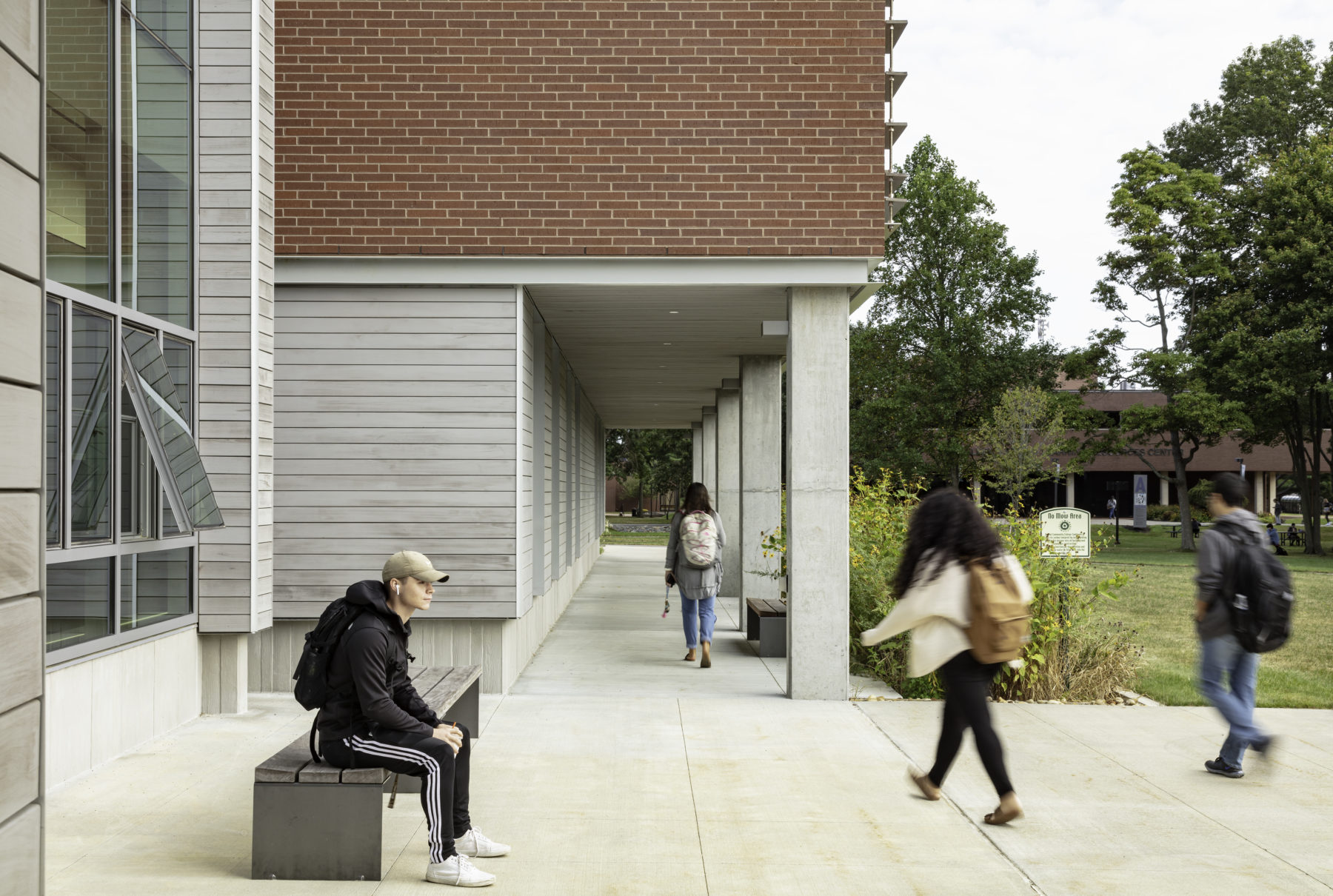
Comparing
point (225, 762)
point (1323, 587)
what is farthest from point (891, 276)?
point (225, 762)

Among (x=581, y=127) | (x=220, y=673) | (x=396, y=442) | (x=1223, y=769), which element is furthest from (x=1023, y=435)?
(x=220, y=673)

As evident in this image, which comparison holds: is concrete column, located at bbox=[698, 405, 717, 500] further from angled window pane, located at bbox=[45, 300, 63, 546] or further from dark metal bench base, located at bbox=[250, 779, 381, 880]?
dark metal bench base, located at bbox=[250, 779, 381, 880]

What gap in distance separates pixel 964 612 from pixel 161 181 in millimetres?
6386

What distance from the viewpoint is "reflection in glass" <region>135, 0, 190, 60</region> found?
25.8ft

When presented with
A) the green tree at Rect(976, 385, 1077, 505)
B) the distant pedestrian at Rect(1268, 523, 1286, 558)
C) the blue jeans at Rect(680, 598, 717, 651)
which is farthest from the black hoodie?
the green tree at Rect(976, 385, 1077, 505)

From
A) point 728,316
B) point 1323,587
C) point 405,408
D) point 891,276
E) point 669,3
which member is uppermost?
point 891,276

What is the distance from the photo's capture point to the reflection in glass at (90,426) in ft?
22.1

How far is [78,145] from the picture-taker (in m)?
6.96

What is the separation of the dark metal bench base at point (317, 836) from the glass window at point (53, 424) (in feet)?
8.81

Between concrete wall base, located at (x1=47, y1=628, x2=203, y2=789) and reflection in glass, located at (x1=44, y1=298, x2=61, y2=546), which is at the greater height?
reflection in glass, located at (x1=44, y1=298, x2=61, y2=546)

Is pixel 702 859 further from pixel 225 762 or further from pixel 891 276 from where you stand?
pixel 891 276

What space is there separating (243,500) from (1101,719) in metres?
6.77

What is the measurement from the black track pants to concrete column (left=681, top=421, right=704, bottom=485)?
68.5ft

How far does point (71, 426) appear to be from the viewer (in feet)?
21.9
